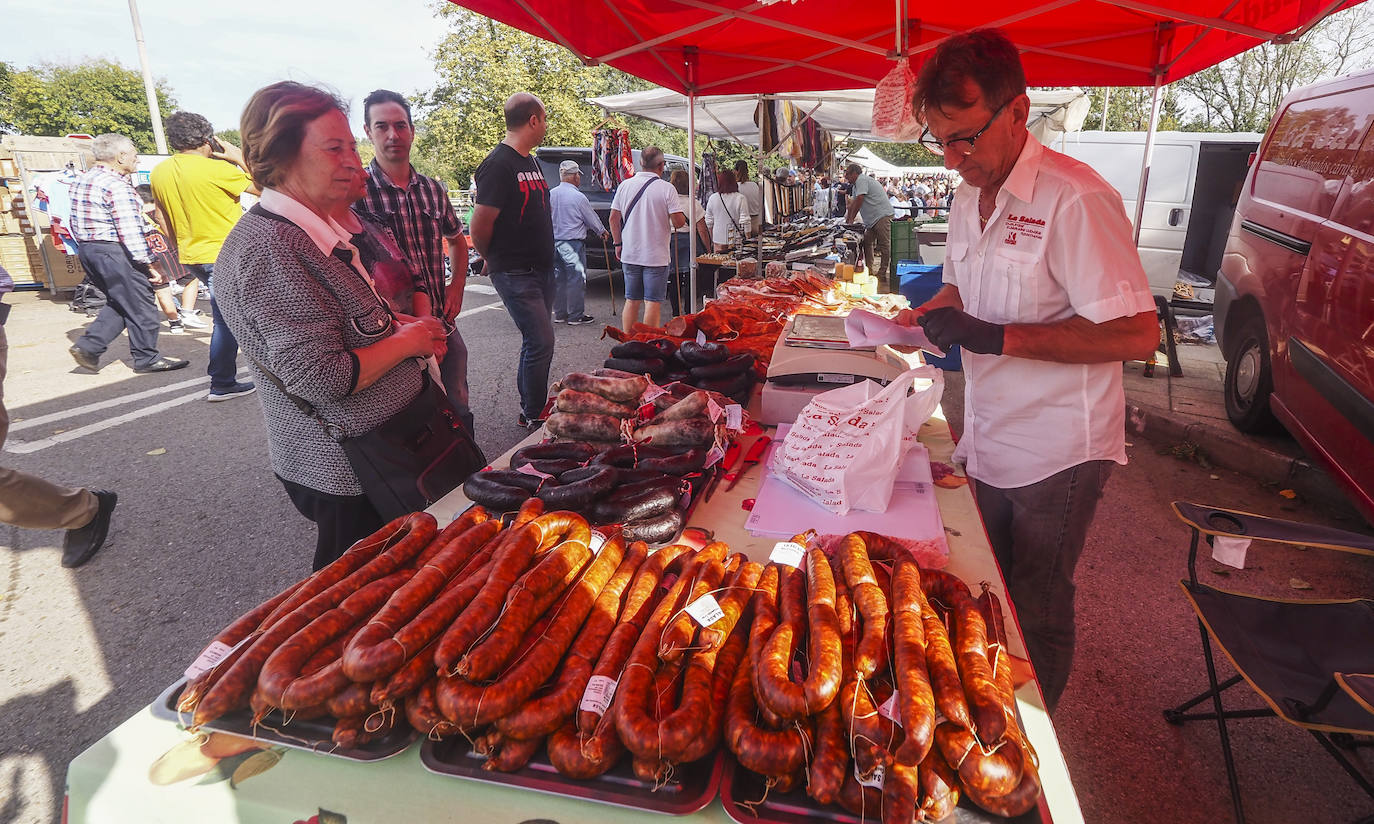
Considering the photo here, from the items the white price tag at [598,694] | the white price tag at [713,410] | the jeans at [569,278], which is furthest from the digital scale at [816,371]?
the jeans at [569,278]

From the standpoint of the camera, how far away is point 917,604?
147 cm

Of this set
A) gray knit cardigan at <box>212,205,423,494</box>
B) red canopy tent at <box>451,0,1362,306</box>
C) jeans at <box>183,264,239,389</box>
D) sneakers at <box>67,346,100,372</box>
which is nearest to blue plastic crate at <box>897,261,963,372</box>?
red canopy tent at <box>451,0,1362,306</box>

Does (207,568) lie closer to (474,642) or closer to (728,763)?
(474,642)

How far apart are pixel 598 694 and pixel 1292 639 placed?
2.59 meters

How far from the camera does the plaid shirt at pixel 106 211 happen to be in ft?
23.7

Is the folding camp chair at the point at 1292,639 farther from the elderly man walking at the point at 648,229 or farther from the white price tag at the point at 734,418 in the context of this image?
the elderly man walking at the point at 648,229

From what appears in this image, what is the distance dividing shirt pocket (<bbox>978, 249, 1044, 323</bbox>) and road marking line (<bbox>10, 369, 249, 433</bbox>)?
8007 mm

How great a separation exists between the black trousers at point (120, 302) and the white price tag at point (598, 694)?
8.88 meters

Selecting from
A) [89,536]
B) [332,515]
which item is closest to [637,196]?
[89,536]

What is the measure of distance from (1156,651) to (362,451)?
3.74m

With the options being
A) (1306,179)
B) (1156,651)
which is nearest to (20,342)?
(1156,651)

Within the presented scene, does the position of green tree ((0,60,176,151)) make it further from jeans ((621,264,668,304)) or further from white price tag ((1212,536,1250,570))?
white price tag ((1212,536,1250,570))

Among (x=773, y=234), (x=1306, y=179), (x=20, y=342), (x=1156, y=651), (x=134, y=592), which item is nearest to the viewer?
(x=1156, y=651)

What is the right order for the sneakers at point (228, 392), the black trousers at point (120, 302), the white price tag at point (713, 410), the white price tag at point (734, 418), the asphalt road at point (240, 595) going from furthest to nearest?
1. the black trousers at point (120, 302)
2. the sneakers at point (228, 392)
3. the white price tag at point (734, 418)
4. the white price tag at point (713, 410)
5. the asphalt road at point (240, 595)
